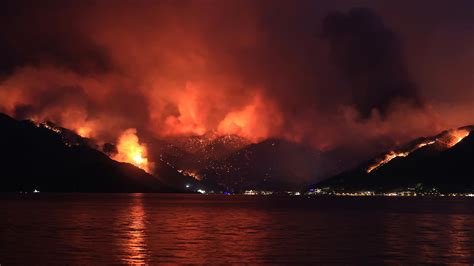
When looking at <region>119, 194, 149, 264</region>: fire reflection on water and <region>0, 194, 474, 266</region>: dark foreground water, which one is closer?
<region>119, 194, 149, 264</region>: fire reflection on water

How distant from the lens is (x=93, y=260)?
7962cm

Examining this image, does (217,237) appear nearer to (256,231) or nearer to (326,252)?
(256,231)

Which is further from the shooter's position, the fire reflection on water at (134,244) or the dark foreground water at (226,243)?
the dark foreground water at (226,243)

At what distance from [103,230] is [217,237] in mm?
25360

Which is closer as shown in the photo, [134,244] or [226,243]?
[134,244]

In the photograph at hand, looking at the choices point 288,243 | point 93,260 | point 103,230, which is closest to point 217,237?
point 288,243

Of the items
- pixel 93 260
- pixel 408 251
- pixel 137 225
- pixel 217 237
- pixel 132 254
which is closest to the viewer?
pixel 93 260

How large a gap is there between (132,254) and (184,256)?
7.18 m

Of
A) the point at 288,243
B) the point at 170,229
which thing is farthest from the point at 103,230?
the point at 288,243

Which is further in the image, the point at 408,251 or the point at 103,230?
the point at 103,230

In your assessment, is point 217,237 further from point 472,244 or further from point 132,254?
point 472,244

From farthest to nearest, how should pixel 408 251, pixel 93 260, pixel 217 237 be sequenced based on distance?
1. pixel 217 237
2. pixel 408 251
3. pixel 93 260

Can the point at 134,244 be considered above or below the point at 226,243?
above

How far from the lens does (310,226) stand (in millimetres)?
143125
